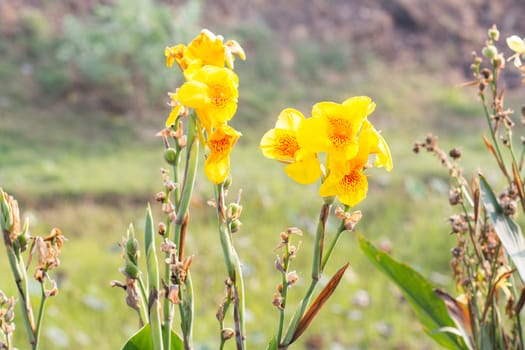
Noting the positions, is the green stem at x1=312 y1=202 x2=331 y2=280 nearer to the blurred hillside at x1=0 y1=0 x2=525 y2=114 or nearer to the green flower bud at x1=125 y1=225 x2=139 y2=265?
the green flower bud at x1=125 y1=225 x2=139 y2=265

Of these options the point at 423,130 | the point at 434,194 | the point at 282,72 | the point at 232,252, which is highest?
the point at 282,72

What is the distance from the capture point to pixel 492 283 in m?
0.73

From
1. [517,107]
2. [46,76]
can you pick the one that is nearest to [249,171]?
[46,76]

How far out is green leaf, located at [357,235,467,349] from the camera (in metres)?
0.81

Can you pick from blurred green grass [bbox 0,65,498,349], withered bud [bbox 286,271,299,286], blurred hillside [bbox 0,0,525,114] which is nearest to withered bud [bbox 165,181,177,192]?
withered bud [bbox 286,271,299,286]

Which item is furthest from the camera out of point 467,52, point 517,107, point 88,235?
point 467,52

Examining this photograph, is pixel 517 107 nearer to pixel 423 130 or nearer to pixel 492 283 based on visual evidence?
pixel 423 130

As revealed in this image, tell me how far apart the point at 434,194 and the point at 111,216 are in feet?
4.42

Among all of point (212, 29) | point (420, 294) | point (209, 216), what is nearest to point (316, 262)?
point (420, 294)

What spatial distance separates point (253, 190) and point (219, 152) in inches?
95.1

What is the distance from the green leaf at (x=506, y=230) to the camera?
0.70 meters

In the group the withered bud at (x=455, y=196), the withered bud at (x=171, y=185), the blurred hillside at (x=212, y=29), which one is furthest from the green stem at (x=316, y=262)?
the blurred hillside at (x=212, y=29)

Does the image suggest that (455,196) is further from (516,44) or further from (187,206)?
(187,206)

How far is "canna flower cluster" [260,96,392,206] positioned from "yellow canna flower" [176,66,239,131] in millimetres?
57
